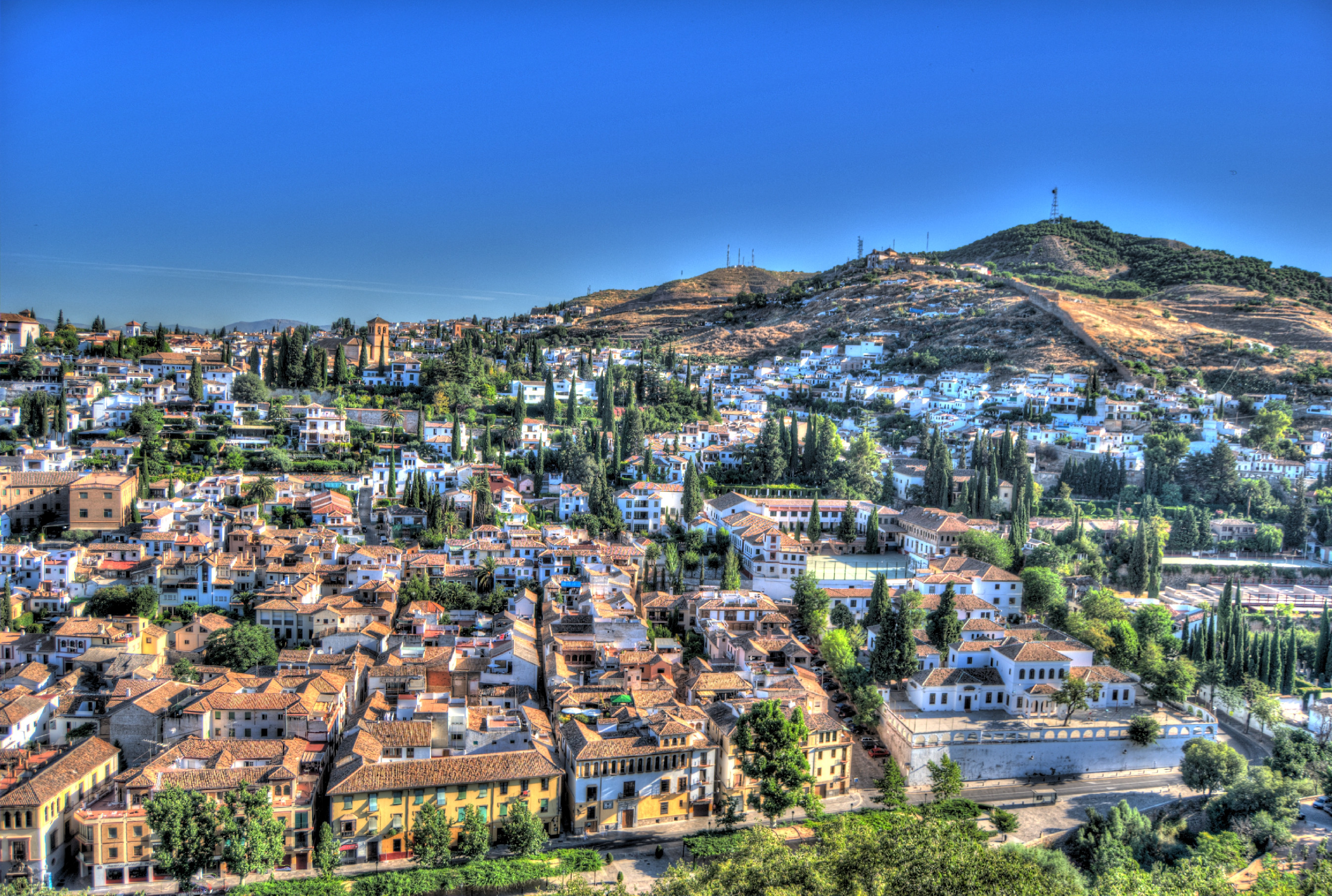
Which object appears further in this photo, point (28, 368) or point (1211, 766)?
point (28, 368)

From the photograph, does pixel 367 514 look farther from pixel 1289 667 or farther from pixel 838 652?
pixel 1289 667

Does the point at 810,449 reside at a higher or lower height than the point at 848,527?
higher

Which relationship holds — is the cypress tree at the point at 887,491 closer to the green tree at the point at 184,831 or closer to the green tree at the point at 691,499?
the green tree at the point at 691,499

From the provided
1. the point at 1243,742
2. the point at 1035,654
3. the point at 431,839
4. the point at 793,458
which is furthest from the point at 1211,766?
the point at 793,458

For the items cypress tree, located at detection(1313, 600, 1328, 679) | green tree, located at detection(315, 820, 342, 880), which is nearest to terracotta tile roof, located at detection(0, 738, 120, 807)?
green tree, located at detection(315, 820, 342, 880)

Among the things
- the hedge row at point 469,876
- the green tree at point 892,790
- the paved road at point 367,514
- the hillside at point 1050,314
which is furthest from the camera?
the hillside at point 1050,314

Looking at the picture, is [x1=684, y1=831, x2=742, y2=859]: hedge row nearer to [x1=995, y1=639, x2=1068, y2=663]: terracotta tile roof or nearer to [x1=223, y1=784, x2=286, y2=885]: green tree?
[x1=223, y1=784, x2=286, y2=885]: green tree

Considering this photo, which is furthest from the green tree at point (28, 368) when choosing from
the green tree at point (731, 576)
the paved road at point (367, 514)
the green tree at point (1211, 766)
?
the green tree at point (1211, 766)
